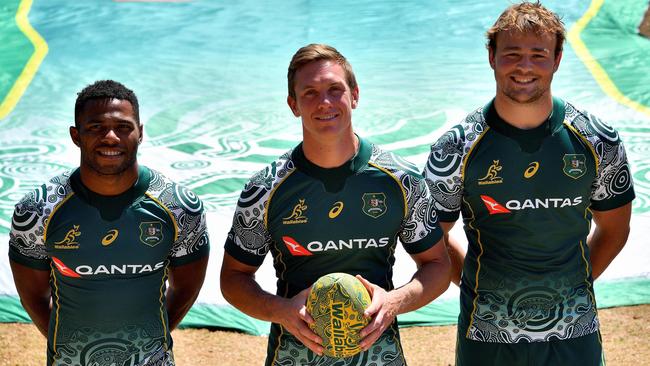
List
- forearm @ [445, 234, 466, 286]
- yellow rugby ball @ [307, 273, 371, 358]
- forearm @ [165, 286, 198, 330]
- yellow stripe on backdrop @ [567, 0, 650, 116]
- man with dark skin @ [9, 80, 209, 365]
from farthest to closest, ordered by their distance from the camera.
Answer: yellow stripe on backdrop @ [567, 0, 650, 116] → forearm @ [445, 234, 466, 286] → forearm @ [165, 286, 198, 330] → man with dark skin @ [9, 80, 209, 365] → yellow rugby ball @ [307, 273, 371, 358]

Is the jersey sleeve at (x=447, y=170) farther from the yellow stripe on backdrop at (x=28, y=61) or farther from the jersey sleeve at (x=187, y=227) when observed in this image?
the yellow stripe on backdrop at (x=28, y=61)

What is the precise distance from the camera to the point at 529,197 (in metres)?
4.00

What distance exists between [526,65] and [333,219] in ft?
3.41

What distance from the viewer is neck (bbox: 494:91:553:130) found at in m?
4.02

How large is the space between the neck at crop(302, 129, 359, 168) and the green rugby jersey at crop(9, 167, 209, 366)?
649 millimetres

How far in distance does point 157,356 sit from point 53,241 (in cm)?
63

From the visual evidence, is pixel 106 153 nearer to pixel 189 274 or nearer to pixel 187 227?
pixel 187 227

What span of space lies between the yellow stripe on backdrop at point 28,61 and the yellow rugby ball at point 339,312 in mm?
7518

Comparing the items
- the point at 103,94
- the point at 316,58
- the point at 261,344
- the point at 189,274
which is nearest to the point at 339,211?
the point at 316,58

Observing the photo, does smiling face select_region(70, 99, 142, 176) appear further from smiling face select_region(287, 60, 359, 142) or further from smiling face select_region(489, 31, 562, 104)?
smiling face select_region(489, 31, 562, 104)

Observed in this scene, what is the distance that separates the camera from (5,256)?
7.53m

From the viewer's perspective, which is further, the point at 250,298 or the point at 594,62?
the point at 594,62

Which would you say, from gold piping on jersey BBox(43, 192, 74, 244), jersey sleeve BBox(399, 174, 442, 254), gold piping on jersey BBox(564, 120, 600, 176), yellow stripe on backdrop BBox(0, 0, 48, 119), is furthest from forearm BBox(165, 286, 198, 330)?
yellow stripe on backdrop BBox(0, 0, 48, 119)

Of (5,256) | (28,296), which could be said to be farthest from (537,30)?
(5,256)
